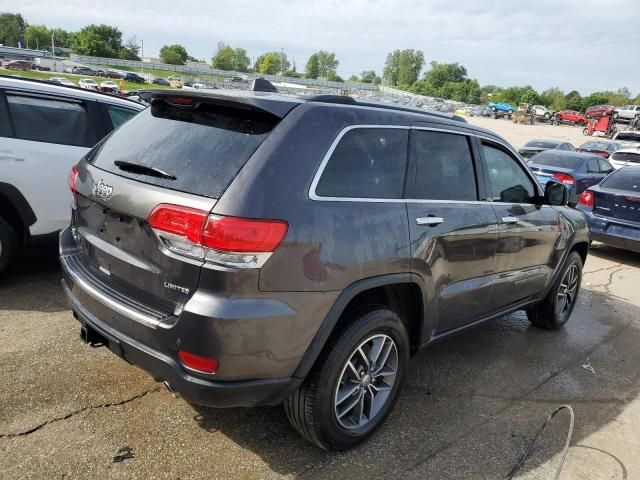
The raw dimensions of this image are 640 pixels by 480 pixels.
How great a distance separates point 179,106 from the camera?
2.84m

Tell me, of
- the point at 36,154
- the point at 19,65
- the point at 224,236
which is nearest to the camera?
the point at 224,236

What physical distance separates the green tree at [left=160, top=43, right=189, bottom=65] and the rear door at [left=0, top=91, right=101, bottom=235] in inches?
5708

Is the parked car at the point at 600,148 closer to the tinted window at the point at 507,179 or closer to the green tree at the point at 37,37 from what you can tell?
the tinted window at the point at 507,179

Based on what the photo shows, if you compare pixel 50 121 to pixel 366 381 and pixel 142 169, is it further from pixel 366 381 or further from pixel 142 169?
pixel 366 381

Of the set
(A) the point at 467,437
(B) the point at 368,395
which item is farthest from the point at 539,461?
(B) the point at 368,395

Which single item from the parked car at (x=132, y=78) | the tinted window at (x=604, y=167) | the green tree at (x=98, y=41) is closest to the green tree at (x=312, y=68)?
the green tree at (x=98, y=41)

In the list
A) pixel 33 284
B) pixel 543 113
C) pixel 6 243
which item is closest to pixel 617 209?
pixel 33 284

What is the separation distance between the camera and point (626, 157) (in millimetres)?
16172

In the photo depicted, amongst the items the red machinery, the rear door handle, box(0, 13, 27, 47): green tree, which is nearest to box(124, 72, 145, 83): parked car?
the red machinery

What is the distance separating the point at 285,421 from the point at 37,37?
509 feet

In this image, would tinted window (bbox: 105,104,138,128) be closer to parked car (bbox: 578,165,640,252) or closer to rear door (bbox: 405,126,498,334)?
rear door (bbox: 405,126,498,334)

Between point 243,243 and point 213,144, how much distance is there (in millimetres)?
605

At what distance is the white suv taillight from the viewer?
2.20 metres

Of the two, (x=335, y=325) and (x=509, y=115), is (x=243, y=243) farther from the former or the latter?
(x=509, y=115)
